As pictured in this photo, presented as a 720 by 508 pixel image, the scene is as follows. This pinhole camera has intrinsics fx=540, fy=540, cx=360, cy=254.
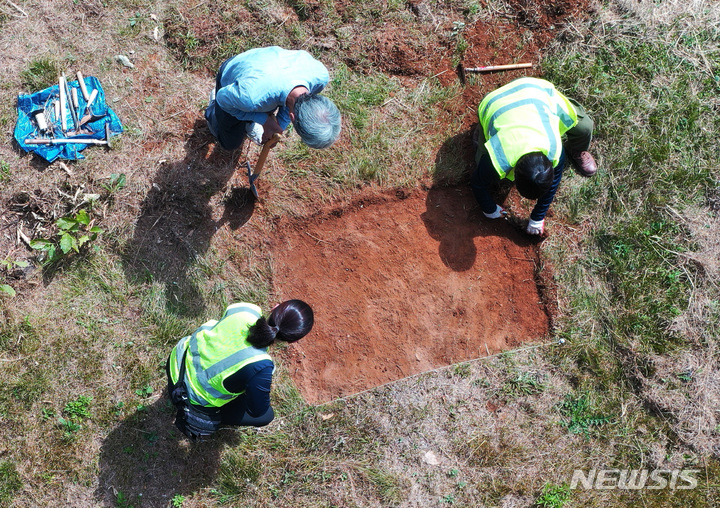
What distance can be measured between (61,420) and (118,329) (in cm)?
88

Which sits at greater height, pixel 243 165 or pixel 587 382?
pixel 243 165

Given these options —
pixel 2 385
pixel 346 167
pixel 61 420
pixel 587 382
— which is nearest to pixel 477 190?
pixel 346 167

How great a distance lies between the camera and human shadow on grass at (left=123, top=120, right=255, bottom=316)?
4824 millimetres

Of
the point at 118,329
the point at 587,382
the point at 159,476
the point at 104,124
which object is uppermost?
the point at 104,124

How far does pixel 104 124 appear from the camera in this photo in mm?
5016

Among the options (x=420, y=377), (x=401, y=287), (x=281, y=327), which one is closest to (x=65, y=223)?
(x=281, y=327)

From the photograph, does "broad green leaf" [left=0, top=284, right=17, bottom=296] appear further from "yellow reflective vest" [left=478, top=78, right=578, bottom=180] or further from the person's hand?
"yellow reflective vest" [left=478, top=78, right=578, bottom=180]

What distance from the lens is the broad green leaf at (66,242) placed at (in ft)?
15.2

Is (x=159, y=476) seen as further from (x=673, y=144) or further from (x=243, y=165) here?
(x=673, y=144)

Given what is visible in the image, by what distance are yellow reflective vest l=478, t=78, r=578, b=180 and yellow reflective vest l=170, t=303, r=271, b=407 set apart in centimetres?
226

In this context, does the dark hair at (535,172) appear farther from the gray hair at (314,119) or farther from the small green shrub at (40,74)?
the small green shrub at (40,74)

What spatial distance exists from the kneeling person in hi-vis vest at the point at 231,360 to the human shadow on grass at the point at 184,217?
1018mm

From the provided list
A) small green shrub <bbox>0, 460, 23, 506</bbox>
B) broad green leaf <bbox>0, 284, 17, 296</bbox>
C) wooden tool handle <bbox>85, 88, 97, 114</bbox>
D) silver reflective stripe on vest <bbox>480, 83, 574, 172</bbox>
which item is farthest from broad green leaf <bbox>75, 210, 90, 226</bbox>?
silver reflective stripe on vest <bbox>480, 83, 574, 172</bbox>

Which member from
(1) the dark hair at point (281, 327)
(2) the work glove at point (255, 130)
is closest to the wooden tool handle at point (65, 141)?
(2) the work glove at point (255, 130)
